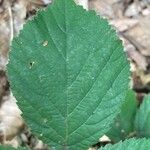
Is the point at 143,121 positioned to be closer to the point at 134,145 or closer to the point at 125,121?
the point at 125,121

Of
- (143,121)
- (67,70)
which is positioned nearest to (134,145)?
(67,70)

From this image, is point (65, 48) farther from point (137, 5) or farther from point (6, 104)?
point (137, 5)

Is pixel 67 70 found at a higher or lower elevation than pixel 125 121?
higher

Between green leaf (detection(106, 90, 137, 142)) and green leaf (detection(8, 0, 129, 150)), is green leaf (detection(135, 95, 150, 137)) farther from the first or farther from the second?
green leaf (detection(8, 0, 129, 150))

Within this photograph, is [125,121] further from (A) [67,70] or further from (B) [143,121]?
(A) [67,70]

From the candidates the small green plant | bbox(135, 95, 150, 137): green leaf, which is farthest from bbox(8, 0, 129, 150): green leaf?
bbox(135, 95, 150, 137): green leaf

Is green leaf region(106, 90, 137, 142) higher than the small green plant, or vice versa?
the small green plant

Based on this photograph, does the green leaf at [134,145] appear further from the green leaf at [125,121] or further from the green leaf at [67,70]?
the green leaf at [125,121]

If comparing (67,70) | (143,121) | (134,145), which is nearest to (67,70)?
(67,70)

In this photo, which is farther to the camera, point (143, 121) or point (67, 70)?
point (143, 121)
